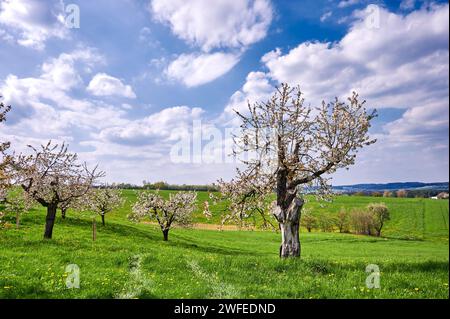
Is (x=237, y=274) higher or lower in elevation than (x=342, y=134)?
lower

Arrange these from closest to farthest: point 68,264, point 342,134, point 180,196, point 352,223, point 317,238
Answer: point 68,264 < point 342,134 < point 180,196 < point 317,238 < point 352,223

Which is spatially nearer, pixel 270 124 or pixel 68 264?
pixel 68 264

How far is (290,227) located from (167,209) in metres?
29.3

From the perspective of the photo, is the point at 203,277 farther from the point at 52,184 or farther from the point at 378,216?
the point at 378,216

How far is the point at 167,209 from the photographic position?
45.3 m

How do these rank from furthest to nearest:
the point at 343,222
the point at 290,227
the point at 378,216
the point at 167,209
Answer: the point at 343,222 < the point at 378,216 < the point at 167,209 < the point at 290,227

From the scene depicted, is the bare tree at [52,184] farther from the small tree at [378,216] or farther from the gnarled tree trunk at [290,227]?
the small tree at [378,216]

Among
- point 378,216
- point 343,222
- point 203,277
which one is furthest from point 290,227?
point 378,216

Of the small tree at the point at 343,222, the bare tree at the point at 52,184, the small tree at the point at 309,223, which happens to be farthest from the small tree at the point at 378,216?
the bare tree at the point at 52,184

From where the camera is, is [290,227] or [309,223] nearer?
[290,227]
